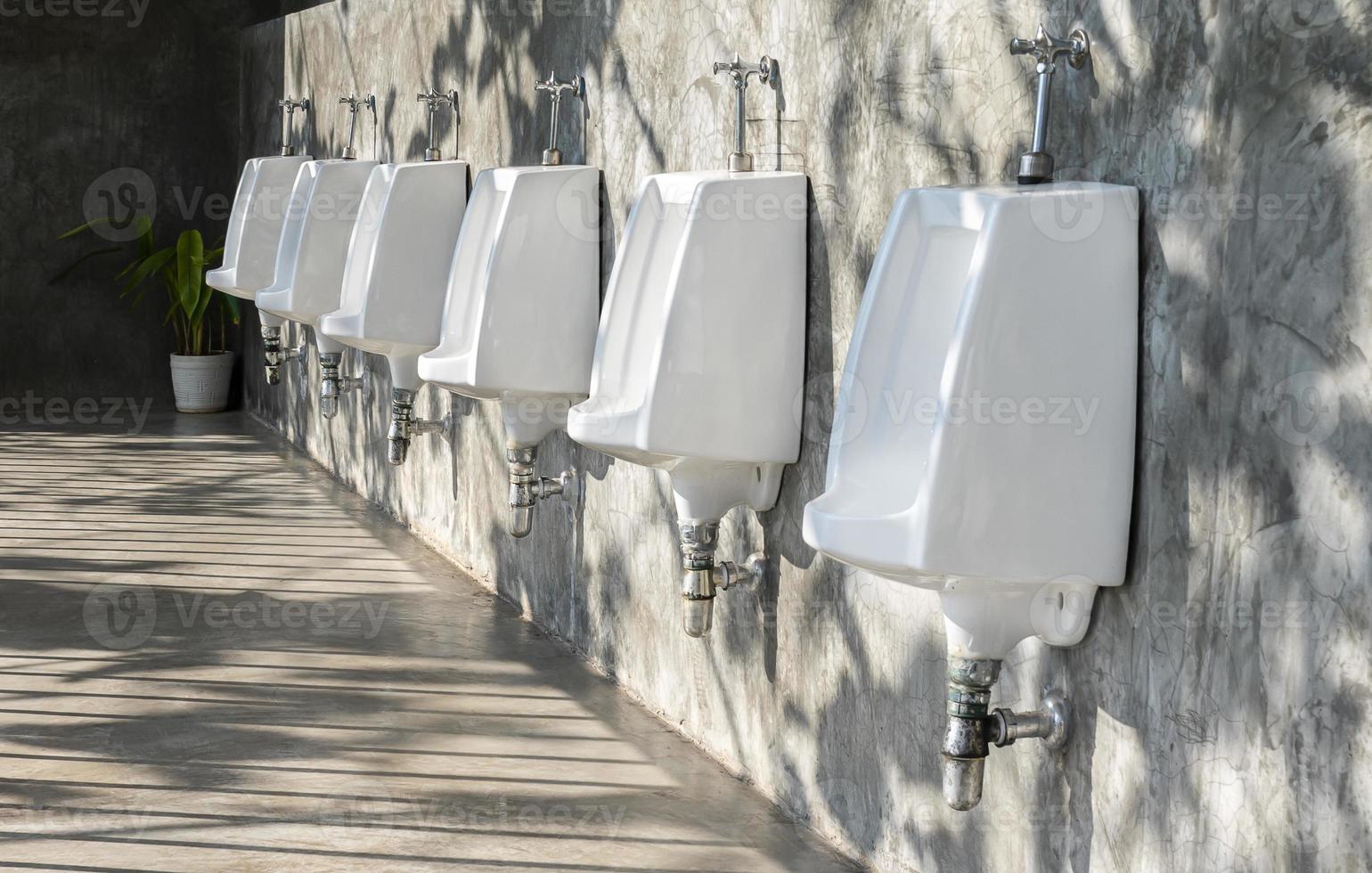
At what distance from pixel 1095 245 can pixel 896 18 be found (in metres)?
0.58

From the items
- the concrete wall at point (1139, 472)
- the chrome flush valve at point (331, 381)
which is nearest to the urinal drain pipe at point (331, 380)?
the chrome flush valve at point (331, 381)

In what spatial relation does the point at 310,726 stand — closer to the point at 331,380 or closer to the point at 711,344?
the point at 711,344

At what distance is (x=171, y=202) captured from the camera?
6.88 metres

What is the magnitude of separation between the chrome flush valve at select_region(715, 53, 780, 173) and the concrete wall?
3 centimetres

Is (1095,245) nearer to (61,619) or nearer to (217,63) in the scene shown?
(61,619)

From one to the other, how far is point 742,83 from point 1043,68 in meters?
0.74

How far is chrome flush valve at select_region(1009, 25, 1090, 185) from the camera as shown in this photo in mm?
1559

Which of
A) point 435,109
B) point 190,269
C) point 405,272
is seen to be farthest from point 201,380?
point 405,272

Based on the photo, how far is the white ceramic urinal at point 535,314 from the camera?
9.04ft

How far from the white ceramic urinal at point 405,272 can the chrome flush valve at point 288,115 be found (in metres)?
1.92

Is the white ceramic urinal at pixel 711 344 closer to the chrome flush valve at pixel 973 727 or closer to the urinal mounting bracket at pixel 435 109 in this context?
the chrome flush valve at pixel 973 727

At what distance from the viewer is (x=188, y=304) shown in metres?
6.31

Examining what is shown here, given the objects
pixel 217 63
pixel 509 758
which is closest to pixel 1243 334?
pixel 509 758

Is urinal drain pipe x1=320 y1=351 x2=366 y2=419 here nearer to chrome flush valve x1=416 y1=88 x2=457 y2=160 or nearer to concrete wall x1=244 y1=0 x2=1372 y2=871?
chrome flush valve x1=416 y1=88 x2=457 y2=160
